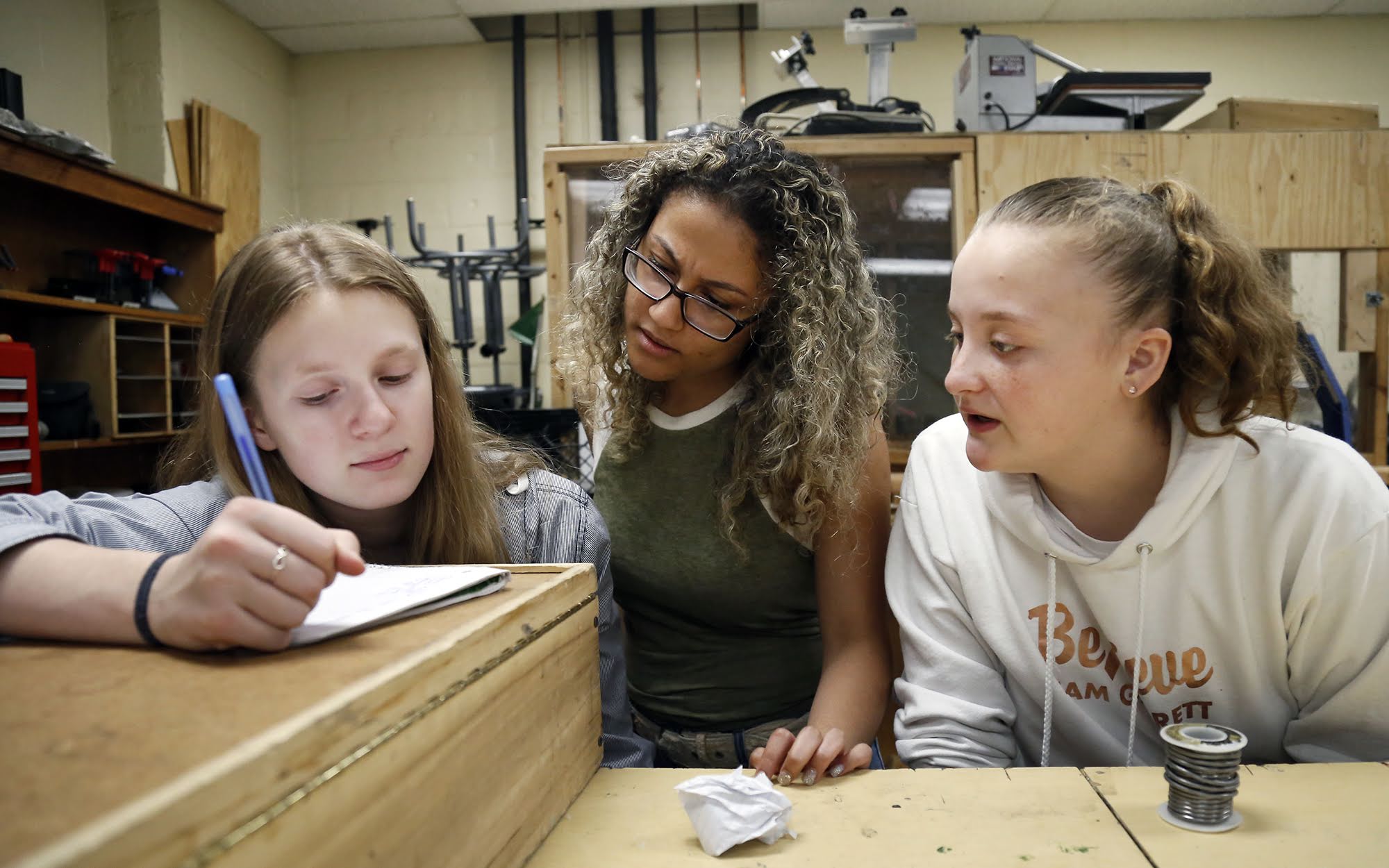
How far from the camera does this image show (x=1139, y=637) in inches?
37.4

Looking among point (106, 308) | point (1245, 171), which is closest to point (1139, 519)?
point (1245, 171)

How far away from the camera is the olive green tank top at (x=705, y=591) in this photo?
4.06 feet

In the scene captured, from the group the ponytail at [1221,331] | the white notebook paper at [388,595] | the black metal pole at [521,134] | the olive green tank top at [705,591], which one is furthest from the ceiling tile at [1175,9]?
the white notebook paper at [388,595]

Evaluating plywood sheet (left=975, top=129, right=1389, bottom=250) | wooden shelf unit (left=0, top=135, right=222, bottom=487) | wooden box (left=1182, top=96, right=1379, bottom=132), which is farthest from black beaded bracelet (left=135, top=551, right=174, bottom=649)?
wooden box (left=1182, top=96, right=1379, bottom=132)

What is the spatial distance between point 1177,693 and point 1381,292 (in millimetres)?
2301

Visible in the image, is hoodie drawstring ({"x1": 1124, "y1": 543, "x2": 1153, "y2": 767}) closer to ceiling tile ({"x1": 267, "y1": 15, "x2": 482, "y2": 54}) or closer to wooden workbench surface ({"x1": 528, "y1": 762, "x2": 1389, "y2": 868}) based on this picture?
wooden workbench surface ({"x1": 528, "y1": 762, "x2": 1389, "y2": 868})

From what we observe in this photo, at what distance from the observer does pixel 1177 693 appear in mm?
963

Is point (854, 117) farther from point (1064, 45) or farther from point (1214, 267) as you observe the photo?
point (1064, 45)

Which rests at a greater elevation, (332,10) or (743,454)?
(332,10)

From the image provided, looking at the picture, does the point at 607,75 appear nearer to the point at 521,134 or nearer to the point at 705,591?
the point at 521,134

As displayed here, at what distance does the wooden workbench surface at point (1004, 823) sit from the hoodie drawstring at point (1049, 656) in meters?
0.26

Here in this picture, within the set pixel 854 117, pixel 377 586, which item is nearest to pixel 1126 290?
pixel 377 586

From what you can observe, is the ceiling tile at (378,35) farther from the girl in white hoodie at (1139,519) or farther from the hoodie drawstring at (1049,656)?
the hoodie drawstring at (1049,656)

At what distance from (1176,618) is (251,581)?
92cm
